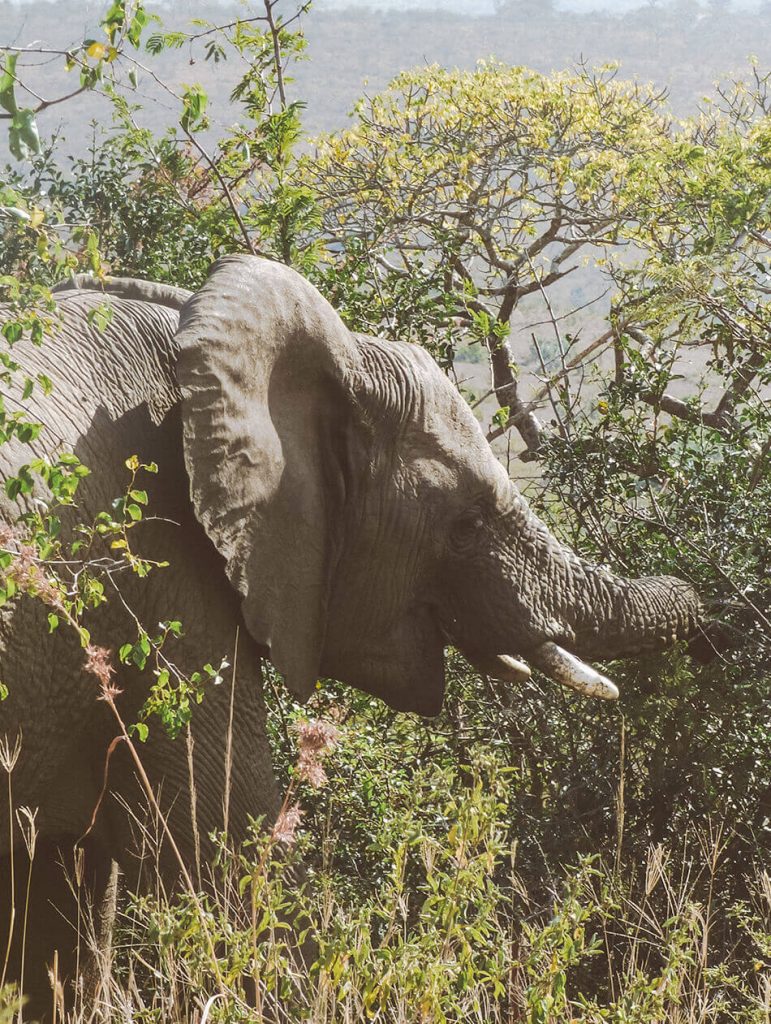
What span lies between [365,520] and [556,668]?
2.58 ft

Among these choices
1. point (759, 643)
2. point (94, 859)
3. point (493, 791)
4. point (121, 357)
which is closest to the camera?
point (493, 791)

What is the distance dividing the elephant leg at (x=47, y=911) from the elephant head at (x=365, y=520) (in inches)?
34.3

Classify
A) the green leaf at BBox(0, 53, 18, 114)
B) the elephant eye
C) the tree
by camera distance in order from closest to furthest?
the green leaf at BBox(0, 53, 18, 114) < the elephant eye < the tree

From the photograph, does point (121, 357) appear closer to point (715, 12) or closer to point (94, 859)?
point (94, 859)

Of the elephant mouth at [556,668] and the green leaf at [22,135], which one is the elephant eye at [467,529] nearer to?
the elephant mouth at [556,668]

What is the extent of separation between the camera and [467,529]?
454cm

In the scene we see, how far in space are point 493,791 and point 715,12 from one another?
83.0 meters

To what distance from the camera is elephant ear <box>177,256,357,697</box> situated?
3.93 metres

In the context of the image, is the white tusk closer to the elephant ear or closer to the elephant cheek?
the elephant cheek

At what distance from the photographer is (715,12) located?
7919 cm

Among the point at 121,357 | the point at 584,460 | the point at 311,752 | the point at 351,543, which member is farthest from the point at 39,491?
the point at 584,460

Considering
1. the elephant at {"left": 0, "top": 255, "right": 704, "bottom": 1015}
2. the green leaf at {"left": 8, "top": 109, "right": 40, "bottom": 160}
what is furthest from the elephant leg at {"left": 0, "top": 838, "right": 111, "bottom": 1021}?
the green leaf at {"left": 8, "top": 109, "right": 40, "bottom": 160}

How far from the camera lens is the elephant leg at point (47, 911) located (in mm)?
4336

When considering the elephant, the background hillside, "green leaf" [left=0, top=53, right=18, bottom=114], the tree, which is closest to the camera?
"green leaf" [left=0, top=53, right=18, bottom=114]
